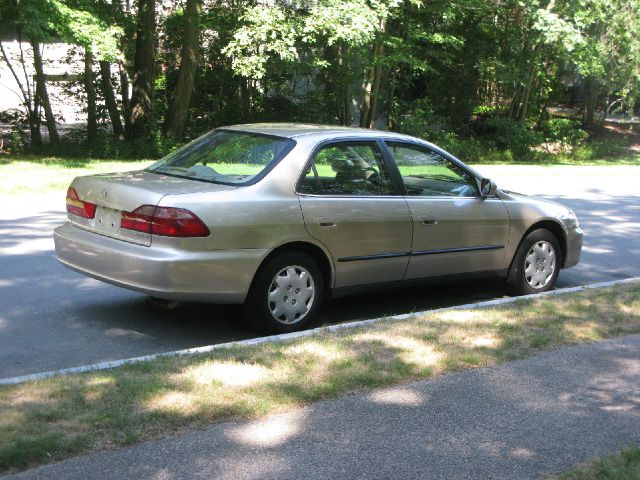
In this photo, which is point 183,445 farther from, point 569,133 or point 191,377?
point 569,133

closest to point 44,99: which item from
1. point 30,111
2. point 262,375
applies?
point 30,111

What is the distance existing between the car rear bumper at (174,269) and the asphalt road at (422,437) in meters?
1.80

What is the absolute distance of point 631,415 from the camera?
194 inches

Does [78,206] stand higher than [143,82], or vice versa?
[143,82]

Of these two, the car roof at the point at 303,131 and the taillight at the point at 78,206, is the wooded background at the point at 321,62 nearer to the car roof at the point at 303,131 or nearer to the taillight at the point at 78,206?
the car roof at the point at 303,131

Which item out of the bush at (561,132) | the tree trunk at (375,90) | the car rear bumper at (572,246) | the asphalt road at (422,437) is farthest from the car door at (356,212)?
the bush at (561,132)

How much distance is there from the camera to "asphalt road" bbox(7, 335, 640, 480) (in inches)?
160

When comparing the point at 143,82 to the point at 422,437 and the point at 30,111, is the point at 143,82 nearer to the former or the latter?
the point at 30,111

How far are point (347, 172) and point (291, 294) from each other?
1234 mm

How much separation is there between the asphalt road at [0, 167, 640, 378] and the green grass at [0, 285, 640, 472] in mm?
1004

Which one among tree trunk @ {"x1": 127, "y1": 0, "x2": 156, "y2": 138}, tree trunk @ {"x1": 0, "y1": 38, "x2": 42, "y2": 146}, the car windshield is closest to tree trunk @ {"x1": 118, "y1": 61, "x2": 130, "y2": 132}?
tree trunk @ {"x1": 127, "y1": 0, "x2": 156, "y2": 138}

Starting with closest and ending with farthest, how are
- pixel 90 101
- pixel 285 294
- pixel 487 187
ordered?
pixel 285 294, pixel 487 187, pixel 90 101

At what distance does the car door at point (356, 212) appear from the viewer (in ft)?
23.3

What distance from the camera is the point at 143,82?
2600 centimetres
